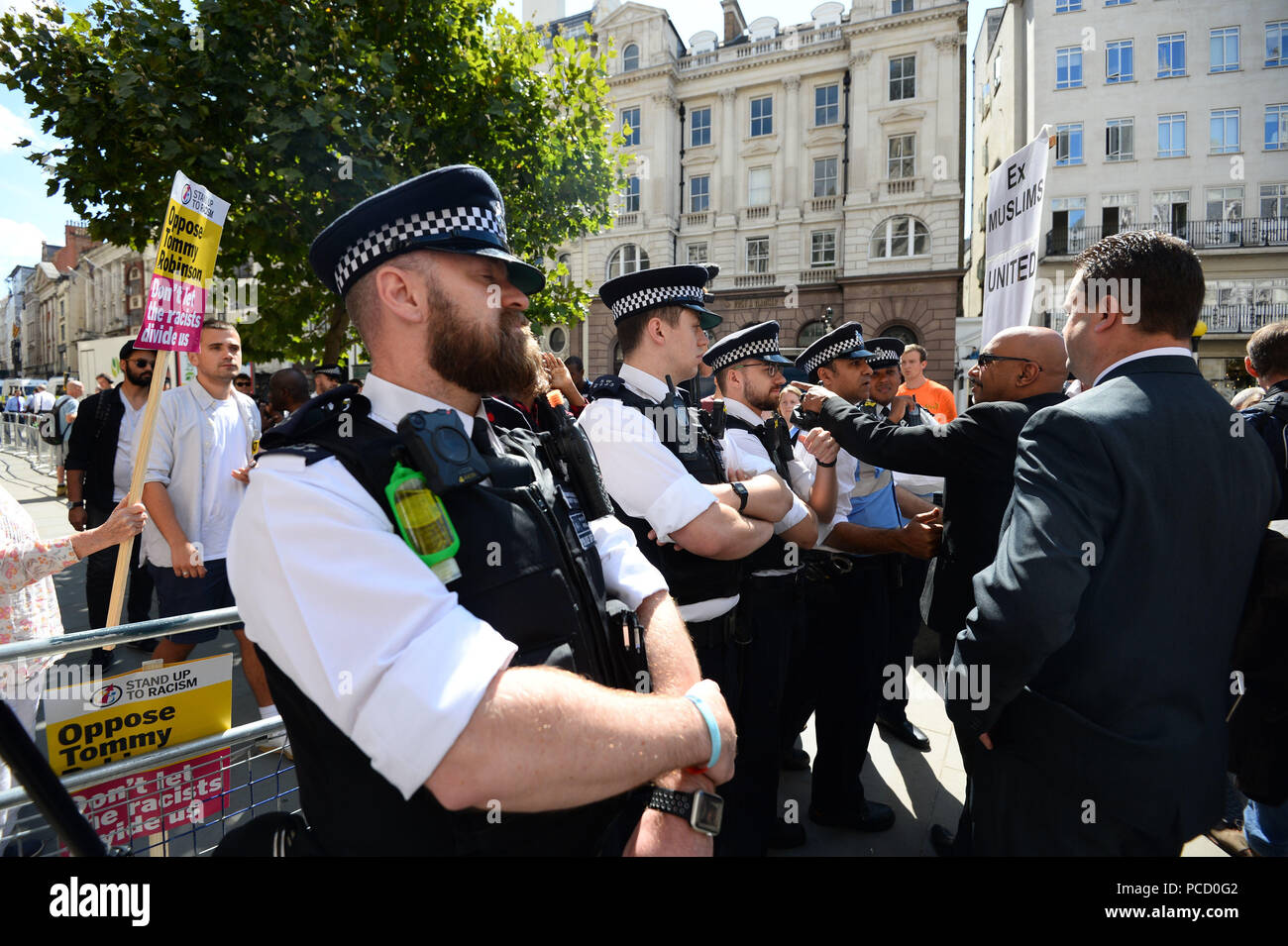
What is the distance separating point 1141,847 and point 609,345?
29.5 m

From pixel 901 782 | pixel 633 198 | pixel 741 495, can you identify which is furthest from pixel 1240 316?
pixel 741 495

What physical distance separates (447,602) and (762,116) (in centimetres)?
3254

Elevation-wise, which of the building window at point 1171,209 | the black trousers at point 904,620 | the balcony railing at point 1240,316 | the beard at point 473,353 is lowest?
the black trousers at point 904,620

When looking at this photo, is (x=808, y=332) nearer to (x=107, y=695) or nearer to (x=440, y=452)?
(x=107, y=695)

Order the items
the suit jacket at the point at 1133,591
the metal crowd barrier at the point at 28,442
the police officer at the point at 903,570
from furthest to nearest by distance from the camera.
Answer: the metal crowd barrier at the point at 28,442 → the police officer at the point at 903,570 → the suit jacket at the point at 1133,591

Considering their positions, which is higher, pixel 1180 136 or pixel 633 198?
pixel 1180 136

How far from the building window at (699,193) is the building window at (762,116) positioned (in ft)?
8.64

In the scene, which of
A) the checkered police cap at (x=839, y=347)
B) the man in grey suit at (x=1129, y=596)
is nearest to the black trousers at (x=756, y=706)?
the man in grey suit at (x=1129, y=596)

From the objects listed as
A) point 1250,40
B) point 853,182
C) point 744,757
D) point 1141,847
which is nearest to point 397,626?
point 1141,847

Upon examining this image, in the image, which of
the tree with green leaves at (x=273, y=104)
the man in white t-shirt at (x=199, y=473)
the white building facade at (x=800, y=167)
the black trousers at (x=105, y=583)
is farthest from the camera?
the white building facade at (x=800, y=167)

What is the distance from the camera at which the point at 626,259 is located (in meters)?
31.2

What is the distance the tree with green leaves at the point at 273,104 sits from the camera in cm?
669

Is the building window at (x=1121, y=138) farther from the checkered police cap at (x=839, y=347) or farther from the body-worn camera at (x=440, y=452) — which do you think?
the body-worn camera at (x=440, y=452)

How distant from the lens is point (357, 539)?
1151 millimetres
